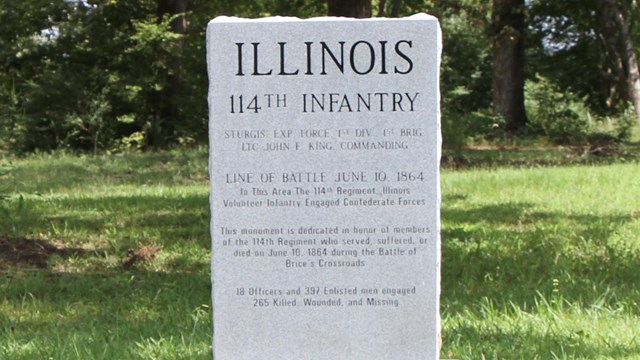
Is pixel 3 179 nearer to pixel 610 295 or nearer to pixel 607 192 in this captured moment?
pixel 607 192

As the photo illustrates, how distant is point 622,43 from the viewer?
23516 millimetres

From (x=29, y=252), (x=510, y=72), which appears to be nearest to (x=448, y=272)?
(x=29, y=252)

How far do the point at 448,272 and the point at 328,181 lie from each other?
3.30m

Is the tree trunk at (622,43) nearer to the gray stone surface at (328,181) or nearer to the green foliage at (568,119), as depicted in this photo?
the green foliage at (568,119)

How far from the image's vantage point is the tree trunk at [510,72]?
2578cm

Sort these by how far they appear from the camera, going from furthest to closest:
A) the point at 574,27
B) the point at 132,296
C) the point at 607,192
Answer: the point at 574,27 < the point at 607,192 < the point at 132,296

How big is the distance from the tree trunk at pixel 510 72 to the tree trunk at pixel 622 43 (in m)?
2.53

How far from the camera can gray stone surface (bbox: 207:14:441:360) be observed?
5148mm

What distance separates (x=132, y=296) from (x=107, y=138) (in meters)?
16.6

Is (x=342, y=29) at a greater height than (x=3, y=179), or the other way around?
(x=342, y=29)

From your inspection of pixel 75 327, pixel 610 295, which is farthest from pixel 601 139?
pixel 75 327

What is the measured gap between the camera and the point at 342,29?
5.17 metres

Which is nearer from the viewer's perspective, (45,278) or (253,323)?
(253,323)

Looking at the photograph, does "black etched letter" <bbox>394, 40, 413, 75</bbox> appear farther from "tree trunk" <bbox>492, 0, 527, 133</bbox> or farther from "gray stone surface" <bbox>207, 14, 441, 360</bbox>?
"tree trunk" <bbox>492, 0, 527, 133</bbox>
